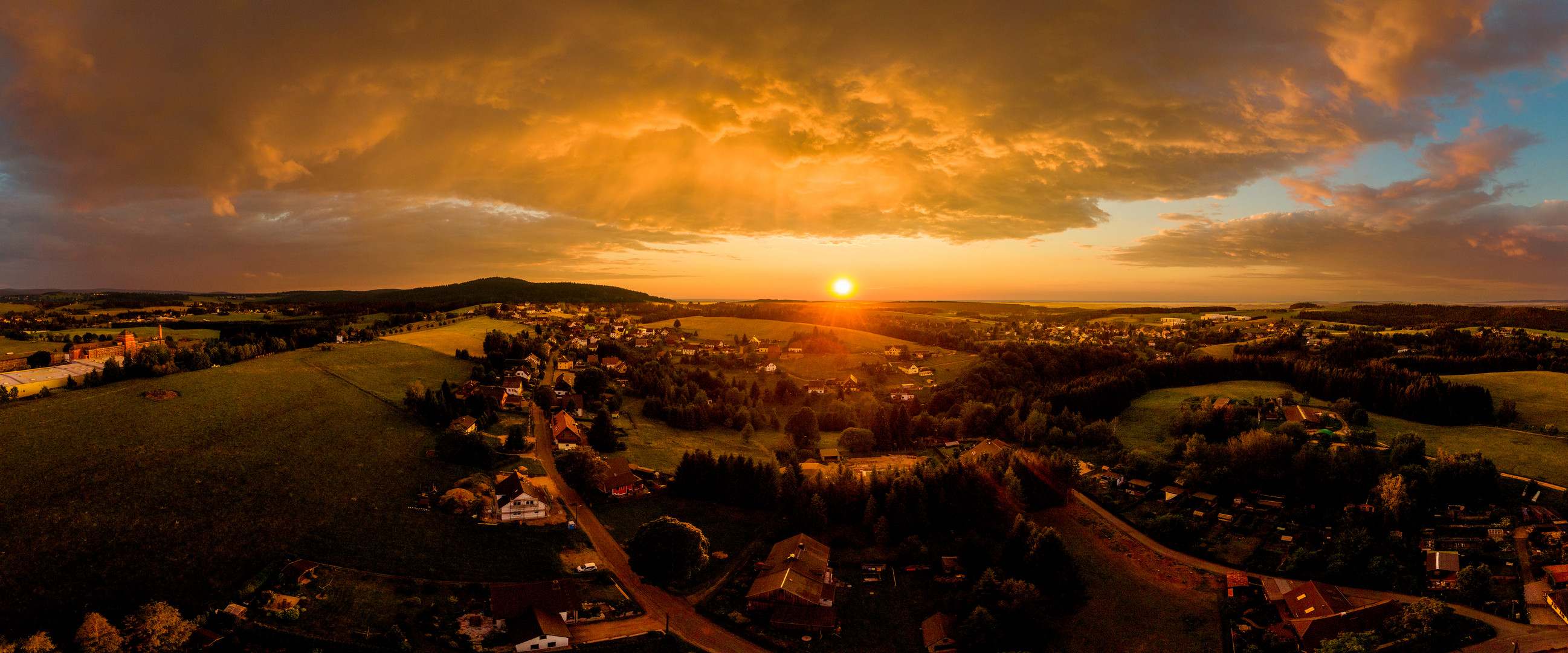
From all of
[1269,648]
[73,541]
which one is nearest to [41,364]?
[73,541]

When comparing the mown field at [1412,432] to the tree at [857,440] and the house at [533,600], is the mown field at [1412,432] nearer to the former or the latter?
the tree at [857,440]

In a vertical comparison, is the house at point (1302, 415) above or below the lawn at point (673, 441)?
above

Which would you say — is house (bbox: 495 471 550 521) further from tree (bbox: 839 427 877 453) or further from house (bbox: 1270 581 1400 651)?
house (bbox: 1270 581 1400 651)

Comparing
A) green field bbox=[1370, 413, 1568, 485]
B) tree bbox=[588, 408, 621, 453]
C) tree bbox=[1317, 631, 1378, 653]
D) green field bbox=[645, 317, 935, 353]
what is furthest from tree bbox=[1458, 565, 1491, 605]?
green field bbox=[645, 317, 935, 353]

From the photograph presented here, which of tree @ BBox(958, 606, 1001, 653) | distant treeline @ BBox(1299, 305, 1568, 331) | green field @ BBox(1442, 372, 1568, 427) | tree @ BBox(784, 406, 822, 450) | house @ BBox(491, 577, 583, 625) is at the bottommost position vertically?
tree @ BBox(958, 606, 1001, 653)

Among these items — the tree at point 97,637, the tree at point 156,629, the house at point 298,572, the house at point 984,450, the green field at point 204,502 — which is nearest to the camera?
the tree at point 97,637

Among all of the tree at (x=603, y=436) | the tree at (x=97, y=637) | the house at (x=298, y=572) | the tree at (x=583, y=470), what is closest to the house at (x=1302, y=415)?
the tree at (x=583, y=470)

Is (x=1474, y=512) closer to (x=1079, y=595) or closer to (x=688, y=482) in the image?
(x=1079, y=595)
